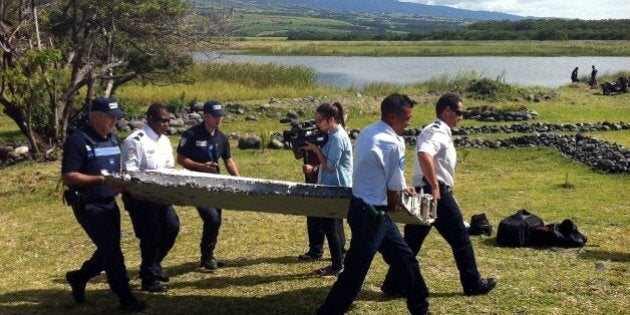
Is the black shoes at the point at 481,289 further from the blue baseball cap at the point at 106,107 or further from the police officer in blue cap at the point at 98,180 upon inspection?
the blue baseball cap at the point at 106,107

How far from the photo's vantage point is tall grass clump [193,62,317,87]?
3859cm

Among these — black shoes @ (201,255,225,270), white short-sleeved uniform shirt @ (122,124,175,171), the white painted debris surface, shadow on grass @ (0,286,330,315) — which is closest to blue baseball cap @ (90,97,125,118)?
white short-sleeved uniform shirt @ (122,124,175,171)

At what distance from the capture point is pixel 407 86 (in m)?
40.7

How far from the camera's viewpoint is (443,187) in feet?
22.1

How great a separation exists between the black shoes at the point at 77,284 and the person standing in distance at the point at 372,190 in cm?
252

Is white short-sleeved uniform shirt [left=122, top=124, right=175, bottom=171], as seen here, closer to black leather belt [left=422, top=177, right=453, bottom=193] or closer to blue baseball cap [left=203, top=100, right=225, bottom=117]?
blue baseball cap [left=203, top=100, right=225, bottom=117]

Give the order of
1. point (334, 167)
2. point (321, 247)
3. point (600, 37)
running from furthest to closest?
point (600, 37)
point (321, 247)
point (334, 167)

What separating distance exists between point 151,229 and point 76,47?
15.3 meters

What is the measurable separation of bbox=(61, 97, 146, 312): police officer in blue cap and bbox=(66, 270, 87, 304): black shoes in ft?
2.06

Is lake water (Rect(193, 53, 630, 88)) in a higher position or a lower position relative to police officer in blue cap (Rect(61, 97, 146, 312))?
lower

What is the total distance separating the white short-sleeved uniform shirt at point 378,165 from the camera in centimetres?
573

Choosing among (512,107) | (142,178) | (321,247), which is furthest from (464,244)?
(512,107)

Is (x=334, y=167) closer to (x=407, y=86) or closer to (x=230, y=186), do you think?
(x=230, y=186)

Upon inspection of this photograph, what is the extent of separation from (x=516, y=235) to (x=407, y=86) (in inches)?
1254
